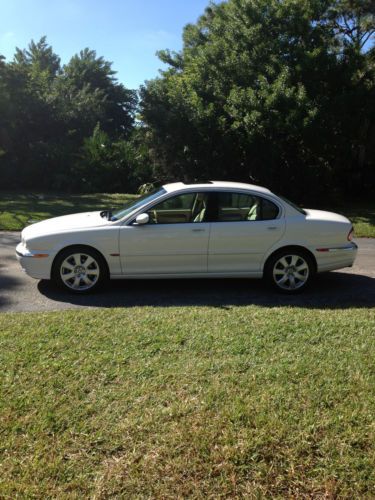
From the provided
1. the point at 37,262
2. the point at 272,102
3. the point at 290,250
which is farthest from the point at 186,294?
the point at 272,102

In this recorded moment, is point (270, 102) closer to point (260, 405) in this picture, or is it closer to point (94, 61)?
point (260, 405)

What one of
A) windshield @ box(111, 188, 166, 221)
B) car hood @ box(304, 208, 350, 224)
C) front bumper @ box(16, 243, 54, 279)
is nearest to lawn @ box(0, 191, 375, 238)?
car hood @ box(304, 208, 350, 224)

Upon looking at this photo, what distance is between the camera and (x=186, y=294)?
21.4ft

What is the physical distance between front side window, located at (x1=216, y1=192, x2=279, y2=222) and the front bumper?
7.92 feet

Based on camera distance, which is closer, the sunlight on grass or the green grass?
the green grass

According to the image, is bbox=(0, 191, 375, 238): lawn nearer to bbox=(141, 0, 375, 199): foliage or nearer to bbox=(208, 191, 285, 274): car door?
bbox=(141, 0, 375, 199): foliage

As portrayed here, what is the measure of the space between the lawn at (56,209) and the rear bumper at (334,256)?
6126 millimetres

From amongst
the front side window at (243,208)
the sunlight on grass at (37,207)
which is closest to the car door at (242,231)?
the front side window at (243,208)

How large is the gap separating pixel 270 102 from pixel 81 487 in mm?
15420

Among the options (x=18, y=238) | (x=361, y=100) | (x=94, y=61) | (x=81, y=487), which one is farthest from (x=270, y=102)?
(x=94, y=61)

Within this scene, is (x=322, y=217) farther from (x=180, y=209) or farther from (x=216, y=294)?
(x=180, y=209)

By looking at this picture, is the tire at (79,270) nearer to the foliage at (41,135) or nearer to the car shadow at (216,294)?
the car shadow at (216,294)

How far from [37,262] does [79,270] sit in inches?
22.1

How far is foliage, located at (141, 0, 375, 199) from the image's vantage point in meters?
16.5
